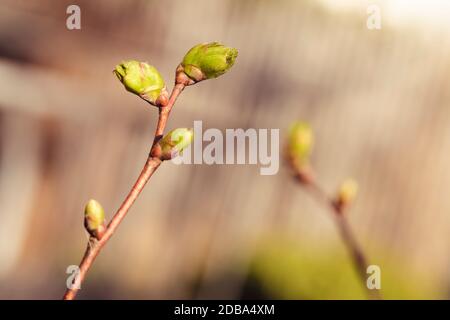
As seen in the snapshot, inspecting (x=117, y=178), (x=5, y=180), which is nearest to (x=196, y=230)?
(x=117, y=178)

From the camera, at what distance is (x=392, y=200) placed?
279cm

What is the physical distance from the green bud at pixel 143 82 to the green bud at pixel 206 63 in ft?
0.08

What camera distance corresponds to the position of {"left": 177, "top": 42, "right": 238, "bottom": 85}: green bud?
0.52m

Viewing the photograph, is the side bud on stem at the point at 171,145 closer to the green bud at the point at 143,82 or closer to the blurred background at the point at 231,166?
the green bud at the point at 143,82

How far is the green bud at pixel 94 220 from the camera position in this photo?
521 mm

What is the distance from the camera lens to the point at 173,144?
512mm

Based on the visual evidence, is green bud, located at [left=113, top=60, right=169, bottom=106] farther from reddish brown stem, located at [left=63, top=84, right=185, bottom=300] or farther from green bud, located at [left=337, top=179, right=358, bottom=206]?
green bud, located at [left=337, top=179, right=358, bottom=206]

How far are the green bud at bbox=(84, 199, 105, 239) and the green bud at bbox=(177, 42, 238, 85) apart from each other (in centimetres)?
15

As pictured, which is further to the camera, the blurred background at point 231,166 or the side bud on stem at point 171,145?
the blurred background at point 231,166

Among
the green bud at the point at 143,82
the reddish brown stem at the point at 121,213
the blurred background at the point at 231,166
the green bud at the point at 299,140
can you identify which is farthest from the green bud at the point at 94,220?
the blurred background at the point at 231,166

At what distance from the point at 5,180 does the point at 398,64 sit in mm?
1842

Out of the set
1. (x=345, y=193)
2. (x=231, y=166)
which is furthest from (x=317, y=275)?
(x=345, y=193)

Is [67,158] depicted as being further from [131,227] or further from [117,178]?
A: [131,227]

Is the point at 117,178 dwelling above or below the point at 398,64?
below
